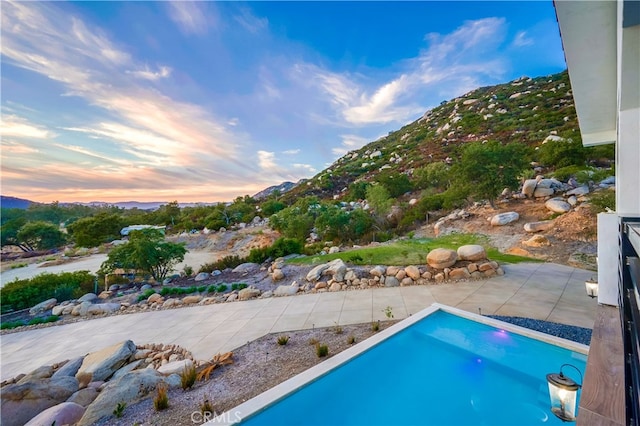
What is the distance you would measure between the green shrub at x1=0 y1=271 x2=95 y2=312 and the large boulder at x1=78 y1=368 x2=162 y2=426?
31.0ft

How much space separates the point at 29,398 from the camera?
3199mm

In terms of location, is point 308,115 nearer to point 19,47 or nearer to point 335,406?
point 19,47

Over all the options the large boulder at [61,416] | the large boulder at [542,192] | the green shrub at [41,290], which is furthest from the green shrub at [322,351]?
the large boulder at [542,192]

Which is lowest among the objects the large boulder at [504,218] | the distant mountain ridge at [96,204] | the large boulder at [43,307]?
the large boulder at [43,307]

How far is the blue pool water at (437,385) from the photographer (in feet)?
9.21

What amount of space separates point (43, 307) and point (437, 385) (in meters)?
12.5

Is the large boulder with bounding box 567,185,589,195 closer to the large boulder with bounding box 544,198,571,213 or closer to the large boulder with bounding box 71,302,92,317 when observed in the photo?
the large boulder with bounding box 544,198,571,213

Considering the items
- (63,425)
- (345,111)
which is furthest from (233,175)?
(63,425)

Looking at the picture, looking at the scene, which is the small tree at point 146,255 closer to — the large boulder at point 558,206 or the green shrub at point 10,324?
the green shrub at point 10,324

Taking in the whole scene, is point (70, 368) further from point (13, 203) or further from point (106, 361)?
point (13, 203)

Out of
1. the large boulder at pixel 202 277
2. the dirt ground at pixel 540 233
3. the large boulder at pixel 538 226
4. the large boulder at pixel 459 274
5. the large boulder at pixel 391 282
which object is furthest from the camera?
the large boulder at pixel 202 277

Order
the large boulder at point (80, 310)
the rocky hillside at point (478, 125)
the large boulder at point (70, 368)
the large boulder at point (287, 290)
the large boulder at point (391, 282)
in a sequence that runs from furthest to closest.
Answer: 1. the rocky hillside at point (478, 125)
2. the large boulder at point (80, 310)
3. the large boulder at point (287, 290)
4. the large boulder at point (391, 282)
5. the large boulder at point (70, 368)

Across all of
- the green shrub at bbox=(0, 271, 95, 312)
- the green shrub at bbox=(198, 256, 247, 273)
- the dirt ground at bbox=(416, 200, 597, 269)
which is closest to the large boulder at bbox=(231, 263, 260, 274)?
the green shrub at bbox=(198, 256, 247, 273)

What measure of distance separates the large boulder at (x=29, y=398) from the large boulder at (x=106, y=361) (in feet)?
1.05
